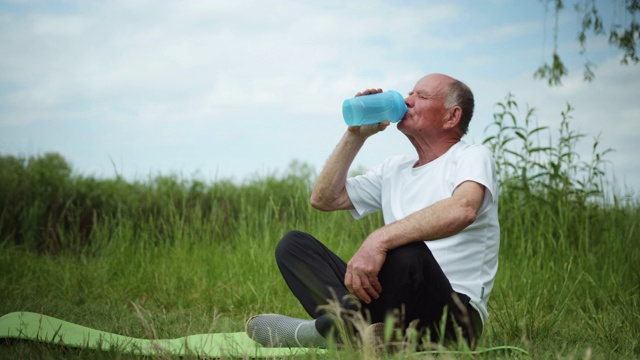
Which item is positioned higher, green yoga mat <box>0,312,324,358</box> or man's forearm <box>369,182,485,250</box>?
man's forearm <box>369,182,485,250</box>

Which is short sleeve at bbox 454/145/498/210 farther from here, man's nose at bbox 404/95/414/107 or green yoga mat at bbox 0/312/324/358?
green yoga mat at bbox 0/312/324/358

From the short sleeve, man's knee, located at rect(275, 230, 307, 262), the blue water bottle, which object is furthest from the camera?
man's knee, located at rect(275, 230, 307, 262)

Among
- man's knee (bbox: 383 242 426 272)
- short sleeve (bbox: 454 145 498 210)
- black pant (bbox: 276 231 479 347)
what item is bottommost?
black pant (bbox: 276 231 479 347)

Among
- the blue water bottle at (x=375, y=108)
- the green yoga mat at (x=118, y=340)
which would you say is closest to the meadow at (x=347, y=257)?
the green yoga mat at (x=118, y=340)

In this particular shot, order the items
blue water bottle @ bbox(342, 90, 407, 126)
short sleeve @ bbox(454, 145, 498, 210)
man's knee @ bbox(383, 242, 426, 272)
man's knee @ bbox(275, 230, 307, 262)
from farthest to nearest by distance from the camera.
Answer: man's knee @ bbox(275, 230, 307, 262)
blue water bottle @ bbox(342, 90, 407, 126)
short sleeve @ bbox(454, 145, 498, 210)
man's knee @ bbox(383, 242, 426, 272)

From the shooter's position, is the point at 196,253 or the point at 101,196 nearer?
the point at 196,253

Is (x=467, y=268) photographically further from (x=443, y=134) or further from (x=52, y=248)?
(x=52, y=248)

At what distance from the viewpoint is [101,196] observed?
747 centimetres

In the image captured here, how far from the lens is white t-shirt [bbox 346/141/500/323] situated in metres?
2.45

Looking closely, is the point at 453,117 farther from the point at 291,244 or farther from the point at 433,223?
the point at 291,244

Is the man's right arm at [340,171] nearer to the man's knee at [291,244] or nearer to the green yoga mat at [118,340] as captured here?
the man's knee at [291,244]

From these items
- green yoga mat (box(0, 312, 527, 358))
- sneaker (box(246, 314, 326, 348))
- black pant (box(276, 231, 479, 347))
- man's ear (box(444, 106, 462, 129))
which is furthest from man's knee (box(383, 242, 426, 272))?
man's ear (box(444, 106, 462, 129))

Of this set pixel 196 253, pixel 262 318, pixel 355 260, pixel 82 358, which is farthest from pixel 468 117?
pixel 196 253

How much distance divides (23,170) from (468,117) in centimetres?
634
